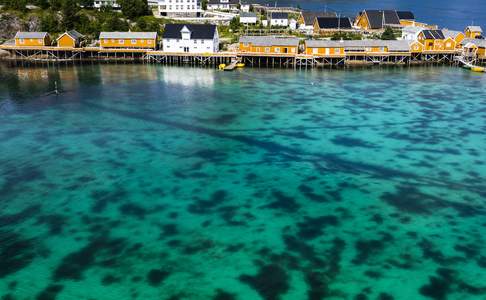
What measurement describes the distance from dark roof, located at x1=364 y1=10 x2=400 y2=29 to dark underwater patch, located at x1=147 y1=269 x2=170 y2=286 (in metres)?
98.6

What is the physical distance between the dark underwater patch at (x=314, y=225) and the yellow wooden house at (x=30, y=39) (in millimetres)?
72867

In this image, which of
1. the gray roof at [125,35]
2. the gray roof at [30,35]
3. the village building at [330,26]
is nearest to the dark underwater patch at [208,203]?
the gray roof at [125,35]

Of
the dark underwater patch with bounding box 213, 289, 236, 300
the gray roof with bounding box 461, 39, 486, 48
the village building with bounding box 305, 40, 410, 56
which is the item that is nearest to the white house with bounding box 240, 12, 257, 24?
the village building with bounding box 305, 40, 410, 56

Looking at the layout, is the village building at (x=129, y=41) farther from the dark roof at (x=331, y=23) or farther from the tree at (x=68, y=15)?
the dark roof at (x=331, y=23)

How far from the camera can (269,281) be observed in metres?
24.4

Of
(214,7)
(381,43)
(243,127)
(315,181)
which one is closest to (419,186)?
(315,181)

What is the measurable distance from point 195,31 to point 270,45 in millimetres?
13635

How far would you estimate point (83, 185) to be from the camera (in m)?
34.5

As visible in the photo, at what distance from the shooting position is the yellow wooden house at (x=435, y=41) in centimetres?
8894

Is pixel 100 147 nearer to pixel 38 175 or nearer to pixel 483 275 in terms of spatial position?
pixel 38 175

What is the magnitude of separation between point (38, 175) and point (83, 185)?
4.16 metres

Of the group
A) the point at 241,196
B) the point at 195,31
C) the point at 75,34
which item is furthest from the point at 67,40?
the point at 241,196

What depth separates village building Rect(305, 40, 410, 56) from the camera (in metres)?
83.5

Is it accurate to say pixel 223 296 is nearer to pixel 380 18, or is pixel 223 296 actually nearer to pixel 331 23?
pixel 331 23
